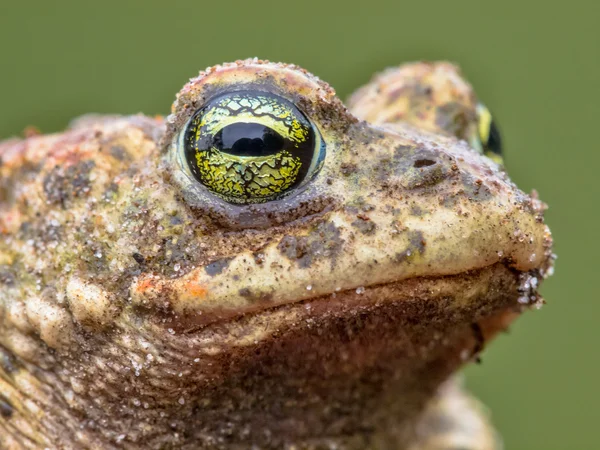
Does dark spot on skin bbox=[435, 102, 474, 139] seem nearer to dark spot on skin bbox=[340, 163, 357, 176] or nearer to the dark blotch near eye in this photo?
the dark blotch near eye

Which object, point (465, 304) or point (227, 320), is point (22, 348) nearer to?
point (227, 320)

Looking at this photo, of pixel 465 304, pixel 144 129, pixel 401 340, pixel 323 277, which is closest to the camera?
pixel 323 277

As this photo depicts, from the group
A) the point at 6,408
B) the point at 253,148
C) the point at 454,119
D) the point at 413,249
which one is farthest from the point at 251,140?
the point at 6,408

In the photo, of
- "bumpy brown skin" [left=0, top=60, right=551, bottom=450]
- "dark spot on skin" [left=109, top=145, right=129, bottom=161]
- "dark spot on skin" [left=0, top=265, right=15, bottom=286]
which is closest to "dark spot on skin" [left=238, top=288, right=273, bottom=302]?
"bumpy brown skin" [left=0, top=60, right=551, bottom=450]

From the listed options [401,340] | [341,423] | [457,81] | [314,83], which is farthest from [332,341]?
[457,81]

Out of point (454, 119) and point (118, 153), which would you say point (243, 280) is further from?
point (454, 119)

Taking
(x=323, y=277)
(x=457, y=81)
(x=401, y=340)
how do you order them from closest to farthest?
1. (x=323, y=277)
2. (x=401, y=340)
3. (x=457, y=81)
